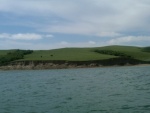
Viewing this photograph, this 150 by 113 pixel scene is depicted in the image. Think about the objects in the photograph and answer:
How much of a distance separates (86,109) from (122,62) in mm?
108997

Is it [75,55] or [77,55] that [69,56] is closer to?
[75,55]

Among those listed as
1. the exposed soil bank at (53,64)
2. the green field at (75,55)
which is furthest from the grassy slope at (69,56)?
the exposed soil bank at (53,64)

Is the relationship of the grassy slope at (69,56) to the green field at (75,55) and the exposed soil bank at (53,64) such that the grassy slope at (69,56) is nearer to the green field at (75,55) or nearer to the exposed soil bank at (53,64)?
the green field at (75,55)

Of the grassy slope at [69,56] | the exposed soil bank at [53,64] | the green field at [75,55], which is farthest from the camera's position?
the green field at [75,55]

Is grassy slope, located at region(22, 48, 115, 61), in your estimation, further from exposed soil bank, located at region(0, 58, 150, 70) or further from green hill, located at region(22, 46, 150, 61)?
exposed soil bank, located at region(0, 58, 150, 70)

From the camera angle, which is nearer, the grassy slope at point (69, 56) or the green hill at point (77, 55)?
the grassy slope at point (69, 56)

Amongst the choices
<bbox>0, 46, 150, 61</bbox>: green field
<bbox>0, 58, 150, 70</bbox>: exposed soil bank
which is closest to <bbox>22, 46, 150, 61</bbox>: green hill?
<bbox>0, 46, 150, 61</bbox>: green field

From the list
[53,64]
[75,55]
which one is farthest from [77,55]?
[53,64]

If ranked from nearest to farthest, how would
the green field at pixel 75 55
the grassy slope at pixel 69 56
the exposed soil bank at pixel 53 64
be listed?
the exposed soil bank at pixel 53 64, the grassy slope at pixel 69 56, the green field at pixel 75 55

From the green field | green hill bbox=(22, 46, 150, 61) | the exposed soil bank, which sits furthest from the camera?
green hill bbox=(22, 46, 150, 61)

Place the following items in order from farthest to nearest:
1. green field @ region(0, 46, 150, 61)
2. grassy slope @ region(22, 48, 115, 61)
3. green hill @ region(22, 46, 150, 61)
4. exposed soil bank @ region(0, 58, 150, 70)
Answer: green hill @ region(22, 46, 150, 61), green field @ region(0, 46, 150, 61), grassy slope @ region(22, 48, 115, 61), exposed soil bank @ region(0, 58, 150, 70)

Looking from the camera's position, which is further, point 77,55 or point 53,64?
point 77,55

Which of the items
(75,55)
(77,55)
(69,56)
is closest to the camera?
(69,56)

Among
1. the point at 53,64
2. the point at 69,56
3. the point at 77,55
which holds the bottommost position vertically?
the point at 53,64
